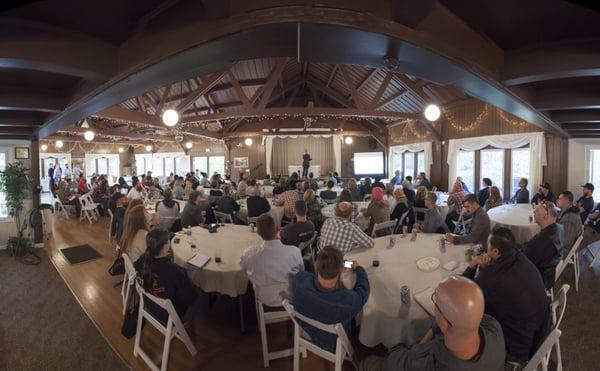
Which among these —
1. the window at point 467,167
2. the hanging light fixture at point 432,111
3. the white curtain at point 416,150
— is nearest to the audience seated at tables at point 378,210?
the hanging light fixture at point 432,111

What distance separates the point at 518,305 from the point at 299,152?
1359 centimetres

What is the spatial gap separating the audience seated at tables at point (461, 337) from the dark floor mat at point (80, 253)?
5750 millimetres

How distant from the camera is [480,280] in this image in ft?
6.28

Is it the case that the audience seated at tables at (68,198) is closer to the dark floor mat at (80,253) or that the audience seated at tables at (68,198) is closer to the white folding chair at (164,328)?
the dark floor mat at (80,253)

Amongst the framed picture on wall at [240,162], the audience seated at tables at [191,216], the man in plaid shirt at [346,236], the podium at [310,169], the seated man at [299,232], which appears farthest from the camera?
the framed picture on wall at [240,162]

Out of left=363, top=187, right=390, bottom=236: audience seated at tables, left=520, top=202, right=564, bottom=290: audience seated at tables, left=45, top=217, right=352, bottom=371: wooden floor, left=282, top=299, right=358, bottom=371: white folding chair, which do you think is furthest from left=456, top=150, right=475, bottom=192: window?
left=282, top=299, right=358, bottom=371: white folding chair

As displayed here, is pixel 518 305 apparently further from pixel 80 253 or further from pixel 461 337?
pixel 80 253

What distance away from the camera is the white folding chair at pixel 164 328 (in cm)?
211

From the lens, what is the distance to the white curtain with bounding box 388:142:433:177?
946cm

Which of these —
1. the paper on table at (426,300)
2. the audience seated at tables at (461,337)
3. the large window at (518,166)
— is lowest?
the paper on table at (426,300)

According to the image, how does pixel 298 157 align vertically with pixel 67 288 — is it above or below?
above

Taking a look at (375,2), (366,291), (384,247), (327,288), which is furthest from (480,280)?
(375,2)

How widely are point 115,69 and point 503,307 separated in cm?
302

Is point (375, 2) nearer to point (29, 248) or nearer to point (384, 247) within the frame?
point (384, 247)
